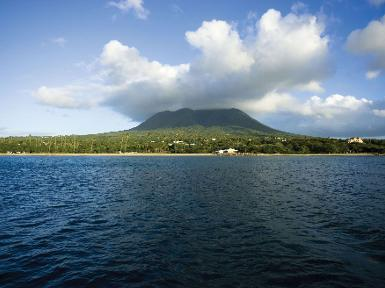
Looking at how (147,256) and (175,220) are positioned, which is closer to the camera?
(147,256)

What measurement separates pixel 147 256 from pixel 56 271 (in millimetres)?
6481

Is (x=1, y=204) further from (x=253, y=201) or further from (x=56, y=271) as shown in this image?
(x=253, y=201)

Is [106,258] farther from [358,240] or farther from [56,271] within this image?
[358,240]

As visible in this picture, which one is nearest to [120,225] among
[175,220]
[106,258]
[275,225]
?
[175,220]

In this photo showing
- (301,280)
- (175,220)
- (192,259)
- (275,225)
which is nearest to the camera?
(301,280)

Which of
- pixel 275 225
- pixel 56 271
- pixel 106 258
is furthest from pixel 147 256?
pixel 275 225

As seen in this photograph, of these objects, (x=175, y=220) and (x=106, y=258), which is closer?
(x=106, y=258)

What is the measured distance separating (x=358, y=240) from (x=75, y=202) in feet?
128

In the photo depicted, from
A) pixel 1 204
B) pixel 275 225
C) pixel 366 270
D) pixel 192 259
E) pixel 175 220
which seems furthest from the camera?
pixel 1 204

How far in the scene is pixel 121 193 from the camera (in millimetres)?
58781

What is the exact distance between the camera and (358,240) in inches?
1110

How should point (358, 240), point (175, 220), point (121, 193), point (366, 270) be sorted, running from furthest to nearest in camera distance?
point (121, 193)
point (175, 220)
point (358, 240)
point (366, 270)

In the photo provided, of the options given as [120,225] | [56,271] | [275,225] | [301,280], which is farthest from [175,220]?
[301,280]

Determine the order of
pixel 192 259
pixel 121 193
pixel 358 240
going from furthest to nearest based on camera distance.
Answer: pixel 121 193
pixel 358 240
pixel 192 259
